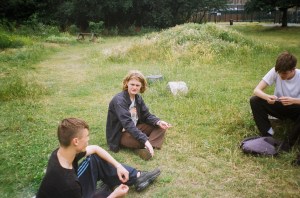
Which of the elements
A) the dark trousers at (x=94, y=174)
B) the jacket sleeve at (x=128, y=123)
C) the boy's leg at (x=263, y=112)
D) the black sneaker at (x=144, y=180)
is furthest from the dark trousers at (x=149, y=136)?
the boy's leg at (x=263, y=112)

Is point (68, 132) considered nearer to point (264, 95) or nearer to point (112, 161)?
point (112, 161)

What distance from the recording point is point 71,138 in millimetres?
2982

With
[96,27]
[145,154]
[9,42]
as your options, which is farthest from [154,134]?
[96,27]

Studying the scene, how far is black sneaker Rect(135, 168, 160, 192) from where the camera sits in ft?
13.7

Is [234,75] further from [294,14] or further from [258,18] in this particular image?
[258,18]

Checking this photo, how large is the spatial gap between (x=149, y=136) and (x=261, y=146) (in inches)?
65.6

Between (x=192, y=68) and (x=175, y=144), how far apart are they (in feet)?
21.5

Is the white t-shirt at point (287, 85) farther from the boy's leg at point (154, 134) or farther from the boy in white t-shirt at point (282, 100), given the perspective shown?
the boy's leg at point (154, 134)

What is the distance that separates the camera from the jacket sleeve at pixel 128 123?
495 centimetres

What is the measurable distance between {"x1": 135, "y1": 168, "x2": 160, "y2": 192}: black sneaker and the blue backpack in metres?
1.57

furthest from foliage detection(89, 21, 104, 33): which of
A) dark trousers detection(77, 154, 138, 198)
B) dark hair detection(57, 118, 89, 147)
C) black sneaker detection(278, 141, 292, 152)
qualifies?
dark hair detection(57, 118, 89, 147)

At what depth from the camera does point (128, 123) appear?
4.98 m

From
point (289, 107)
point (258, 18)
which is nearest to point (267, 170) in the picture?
point (289, 107)

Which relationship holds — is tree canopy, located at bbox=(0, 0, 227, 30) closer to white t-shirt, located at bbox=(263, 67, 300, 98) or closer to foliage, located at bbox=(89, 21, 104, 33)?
foliage, located at bbox=(89, 21, 104, 33)
